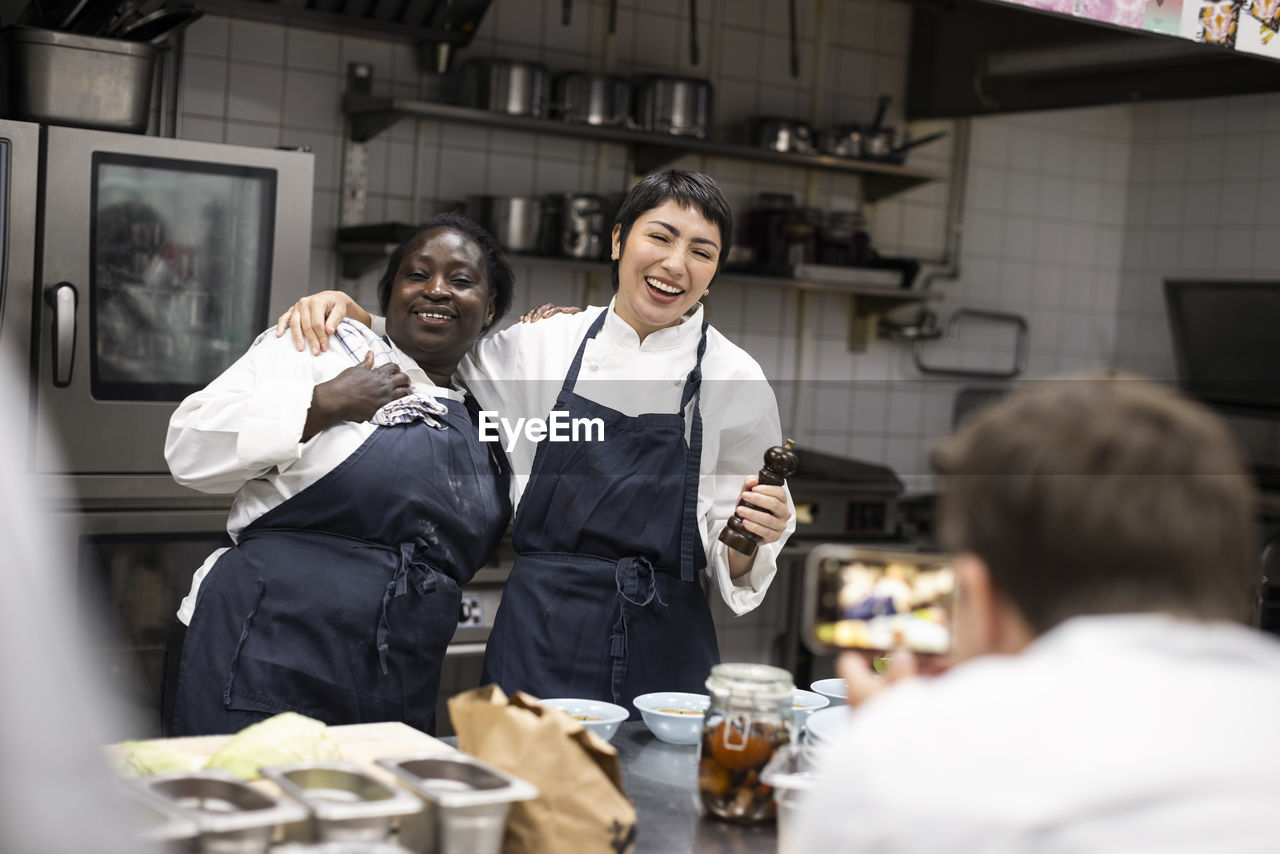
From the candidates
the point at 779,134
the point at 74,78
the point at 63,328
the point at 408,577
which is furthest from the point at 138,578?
the point at 779,134

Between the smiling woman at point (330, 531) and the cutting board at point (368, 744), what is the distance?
19.6 inches

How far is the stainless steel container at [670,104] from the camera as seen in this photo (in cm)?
388

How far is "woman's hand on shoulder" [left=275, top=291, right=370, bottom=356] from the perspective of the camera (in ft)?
6.82

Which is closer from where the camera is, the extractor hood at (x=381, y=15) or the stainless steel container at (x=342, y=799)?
the stainless steel container at (x=342, y=799)

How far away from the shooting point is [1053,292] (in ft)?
16.4

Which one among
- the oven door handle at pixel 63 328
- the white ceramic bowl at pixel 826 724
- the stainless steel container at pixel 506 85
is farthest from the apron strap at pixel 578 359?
the stainless steel container at pixel 506 85

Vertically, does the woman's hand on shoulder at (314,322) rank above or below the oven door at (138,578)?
above

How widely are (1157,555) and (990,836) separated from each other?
0.23m

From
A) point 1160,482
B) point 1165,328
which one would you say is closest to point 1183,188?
point 1165,328

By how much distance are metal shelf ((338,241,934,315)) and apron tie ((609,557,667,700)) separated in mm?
1590

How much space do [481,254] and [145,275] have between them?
1078 millimetres

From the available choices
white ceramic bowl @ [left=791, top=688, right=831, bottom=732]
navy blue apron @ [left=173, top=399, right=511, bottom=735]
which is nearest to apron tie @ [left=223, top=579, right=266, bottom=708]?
navy blue apron @ [left=173, top=399, right=511, bottom=735]

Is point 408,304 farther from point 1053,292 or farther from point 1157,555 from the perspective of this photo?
point 1053,292

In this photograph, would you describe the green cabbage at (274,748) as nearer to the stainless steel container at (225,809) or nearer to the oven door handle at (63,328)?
the stainless steel container at (225,809)
